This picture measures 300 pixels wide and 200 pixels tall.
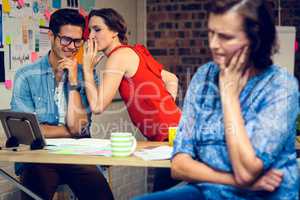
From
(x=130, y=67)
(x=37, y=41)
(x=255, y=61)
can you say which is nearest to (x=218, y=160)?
(x=255, y=61)

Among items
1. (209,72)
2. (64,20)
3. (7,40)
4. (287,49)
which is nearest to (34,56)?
(7,40)

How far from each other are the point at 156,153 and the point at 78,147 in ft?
1.43

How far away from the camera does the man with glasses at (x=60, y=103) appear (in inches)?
119

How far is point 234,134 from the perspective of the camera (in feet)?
5.98

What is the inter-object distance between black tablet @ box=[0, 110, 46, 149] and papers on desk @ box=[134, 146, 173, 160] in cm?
50

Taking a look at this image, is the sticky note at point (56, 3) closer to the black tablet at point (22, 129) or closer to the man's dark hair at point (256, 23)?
the black tablet at point (22, 129)

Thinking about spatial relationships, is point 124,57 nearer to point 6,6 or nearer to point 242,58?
point 6,6

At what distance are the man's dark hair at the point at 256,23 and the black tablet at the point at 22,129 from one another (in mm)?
1093

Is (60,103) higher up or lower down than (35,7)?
lower down

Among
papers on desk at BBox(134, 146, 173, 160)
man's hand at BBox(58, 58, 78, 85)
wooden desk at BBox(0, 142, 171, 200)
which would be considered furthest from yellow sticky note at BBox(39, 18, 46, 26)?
papers on desk at BBox(134, 146, 173, 160)

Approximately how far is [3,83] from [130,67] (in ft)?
3.08

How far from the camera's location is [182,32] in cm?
520

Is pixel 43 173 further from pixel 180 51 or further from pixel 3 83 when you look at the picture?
pixel 180 51

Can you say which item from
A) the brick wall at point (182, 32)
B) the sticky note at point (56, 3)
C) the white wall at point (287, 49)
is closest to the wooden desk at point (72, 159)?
the sticky note at point (56, 3)
